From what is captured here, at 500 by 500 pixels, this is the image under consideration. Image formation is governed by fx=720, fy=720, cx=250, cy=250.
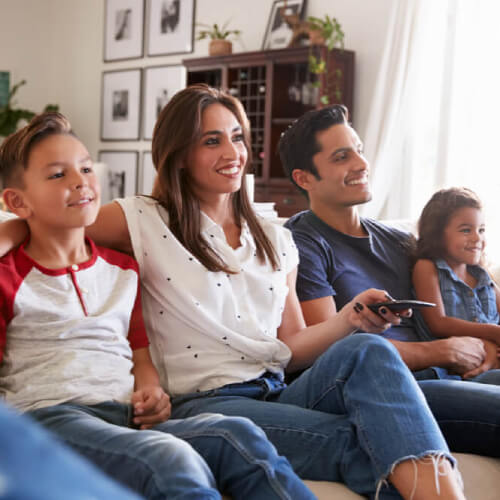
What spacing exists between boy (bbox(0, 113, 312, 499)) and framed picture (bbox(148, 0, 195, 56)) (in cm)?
496

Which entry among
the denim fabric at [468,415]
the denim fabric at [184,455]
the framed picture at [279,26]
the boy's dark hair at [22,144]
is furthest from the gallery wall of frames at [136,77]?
the denim fabric at [184,455]

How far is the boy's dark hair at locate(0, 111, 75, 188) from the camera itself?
4.53ft

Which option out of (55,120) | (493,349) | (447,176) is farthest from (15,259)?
(447,176)

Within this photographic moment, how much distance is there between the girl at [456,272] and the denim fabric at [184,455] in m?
0.94

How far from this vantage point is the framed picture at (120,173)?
6716 millimetres

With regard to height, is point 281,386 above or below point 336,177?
below

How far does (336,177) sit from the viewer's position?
2.02 metres

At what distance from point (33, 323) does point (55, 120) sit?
0.41 m

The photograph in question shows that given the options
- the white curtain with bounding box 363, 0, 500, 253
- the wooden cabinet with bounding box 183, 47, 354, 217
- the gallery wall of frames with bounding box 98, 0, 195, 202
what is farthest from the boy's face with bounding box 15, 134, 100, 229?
the gallery wall of frames with bounding box 98, 0, 195, 202

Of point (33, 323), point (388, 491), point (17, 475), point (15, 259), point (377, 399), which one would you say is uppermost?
point (17, 475)

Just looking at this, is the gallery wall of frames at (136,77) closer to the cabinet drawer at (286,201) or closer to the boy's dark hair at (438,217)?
the cabinet drawer at (286,201)

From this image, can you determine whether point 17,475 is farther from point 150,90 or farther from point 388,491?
point 150,90

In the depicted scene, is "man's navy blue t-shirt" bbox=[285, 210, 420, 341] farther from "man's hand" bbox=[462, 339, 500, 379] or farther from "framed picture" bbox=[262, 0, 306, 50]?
"framed picture" bbox=[262, 0, 306, 50]

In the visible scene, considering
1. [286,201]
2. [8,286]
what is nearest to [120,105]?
[286,201]
